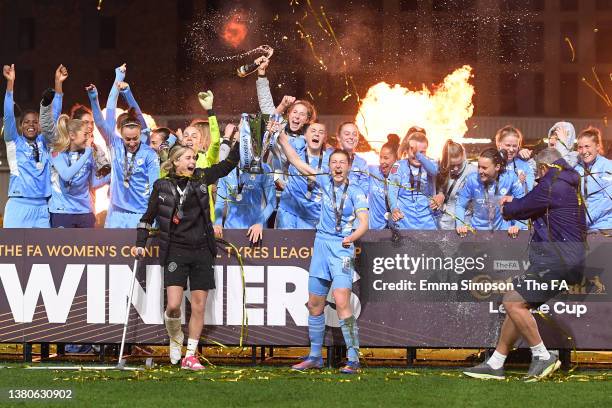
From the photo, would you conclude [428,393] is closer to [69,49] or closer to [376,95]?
[376,95]

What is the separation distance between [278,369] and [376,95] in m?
11.1

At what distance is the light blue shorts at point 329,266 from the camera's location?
36.1ft

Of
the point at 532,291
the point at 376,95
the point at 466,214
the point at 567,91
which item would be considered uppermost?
the point at 567,91

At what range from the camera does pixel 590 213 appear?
1285cm

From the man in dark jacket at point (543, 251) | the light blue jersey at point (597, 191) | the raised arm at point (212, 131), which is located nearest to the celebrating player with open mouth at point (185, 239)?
the raised arm at point (212, 131)

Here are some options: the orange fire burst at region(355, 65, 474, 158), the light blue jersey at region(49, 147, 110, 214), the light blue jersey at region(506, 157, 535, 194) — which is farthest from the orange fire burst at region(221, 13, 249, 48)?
the light blue jersey at region(506, 157, 535, 194)

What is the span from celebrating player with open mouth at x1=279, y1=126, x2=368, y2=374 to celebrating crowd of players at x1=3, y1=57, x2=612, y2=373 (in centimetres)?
1

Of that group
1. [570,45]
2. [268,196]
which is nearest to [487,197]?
[268,196]

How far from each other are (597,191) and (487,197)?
1114mm

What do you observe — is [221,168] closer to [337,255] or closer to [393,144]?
[337,255]

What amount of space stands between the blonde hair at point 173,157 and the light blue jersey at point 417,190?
2989mm

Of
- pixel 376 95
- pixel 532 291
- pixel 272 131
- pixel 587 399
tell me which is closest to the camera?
pixel 587 399

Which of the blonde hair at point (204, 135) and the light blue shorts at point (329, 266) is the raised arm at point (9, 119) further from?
the light blue shorts at point (329, 266)

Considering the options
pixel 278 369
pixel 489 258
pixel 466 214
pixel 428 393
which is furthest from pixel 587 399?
pixel 466 214
